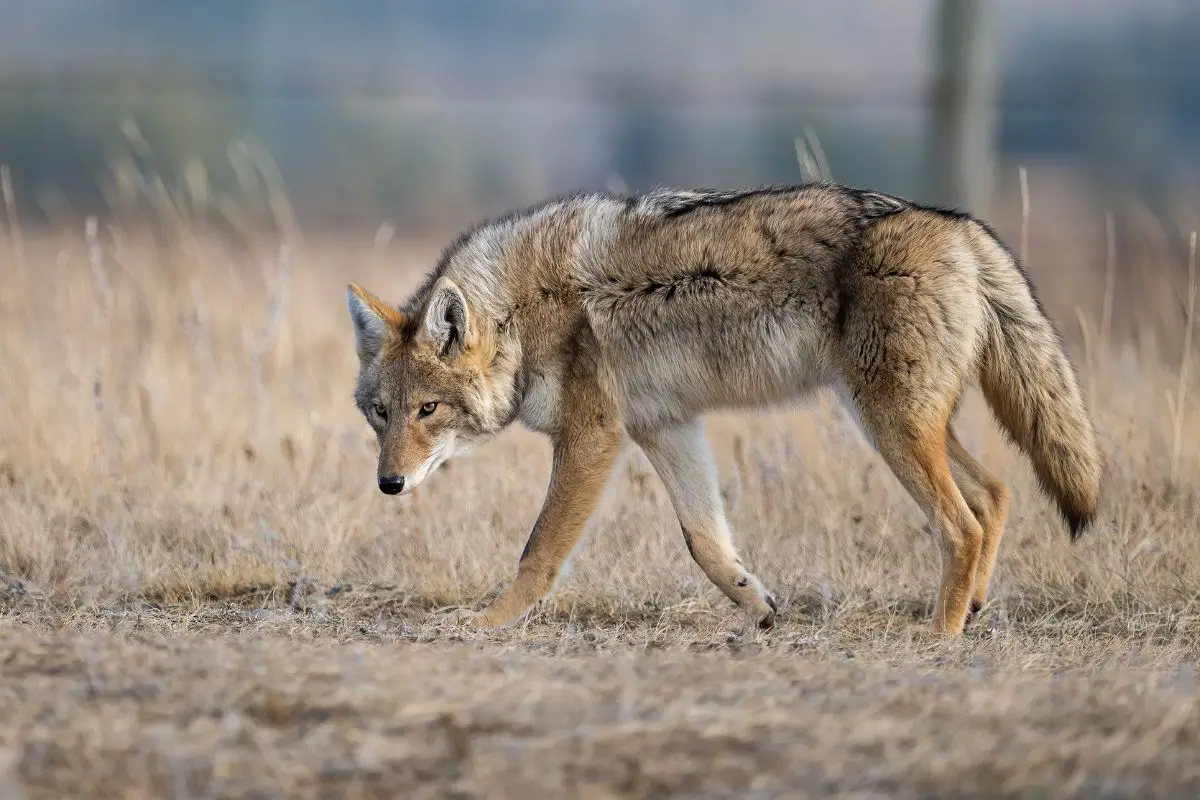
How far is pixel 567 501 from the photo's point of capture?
18.1 ft

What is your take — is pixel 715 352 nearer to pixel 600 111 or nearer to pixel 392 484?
pixel 392 484

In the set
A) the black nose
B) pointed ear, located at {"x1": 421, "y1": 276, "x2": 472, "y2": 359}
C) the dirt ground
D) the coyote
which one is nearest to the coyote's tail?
the coyote

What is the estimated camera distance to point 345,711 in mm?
3355

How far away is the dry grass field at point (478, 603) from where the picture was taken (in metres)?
3.04

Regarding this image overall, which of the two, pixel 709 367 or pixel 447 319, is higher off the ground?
pixel 447 319

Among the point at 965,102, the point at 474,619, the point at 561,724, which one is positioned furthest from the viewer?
the point at 965,102

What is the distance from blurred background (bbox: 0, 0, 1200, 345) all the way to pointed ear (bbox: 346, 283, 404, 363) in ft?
5.74

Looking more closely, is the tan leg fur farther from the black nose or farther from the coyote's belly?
the black nose

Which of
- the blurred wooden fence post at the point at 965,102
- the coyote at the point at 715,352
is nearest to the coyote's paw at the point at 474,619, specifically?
the coyote at the point at 715,352

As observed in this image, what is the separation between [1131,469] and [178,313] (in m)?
5.74

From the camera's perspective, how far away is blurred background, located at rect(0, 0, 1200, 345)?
11891 millimetres

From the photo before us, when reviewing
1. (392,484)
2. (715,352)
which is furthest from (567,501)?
(715,352)

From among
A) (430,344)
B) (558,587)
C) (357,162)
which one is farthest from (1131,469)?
(357,162)

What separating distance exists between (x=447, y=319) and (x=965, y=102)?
4.75 m
